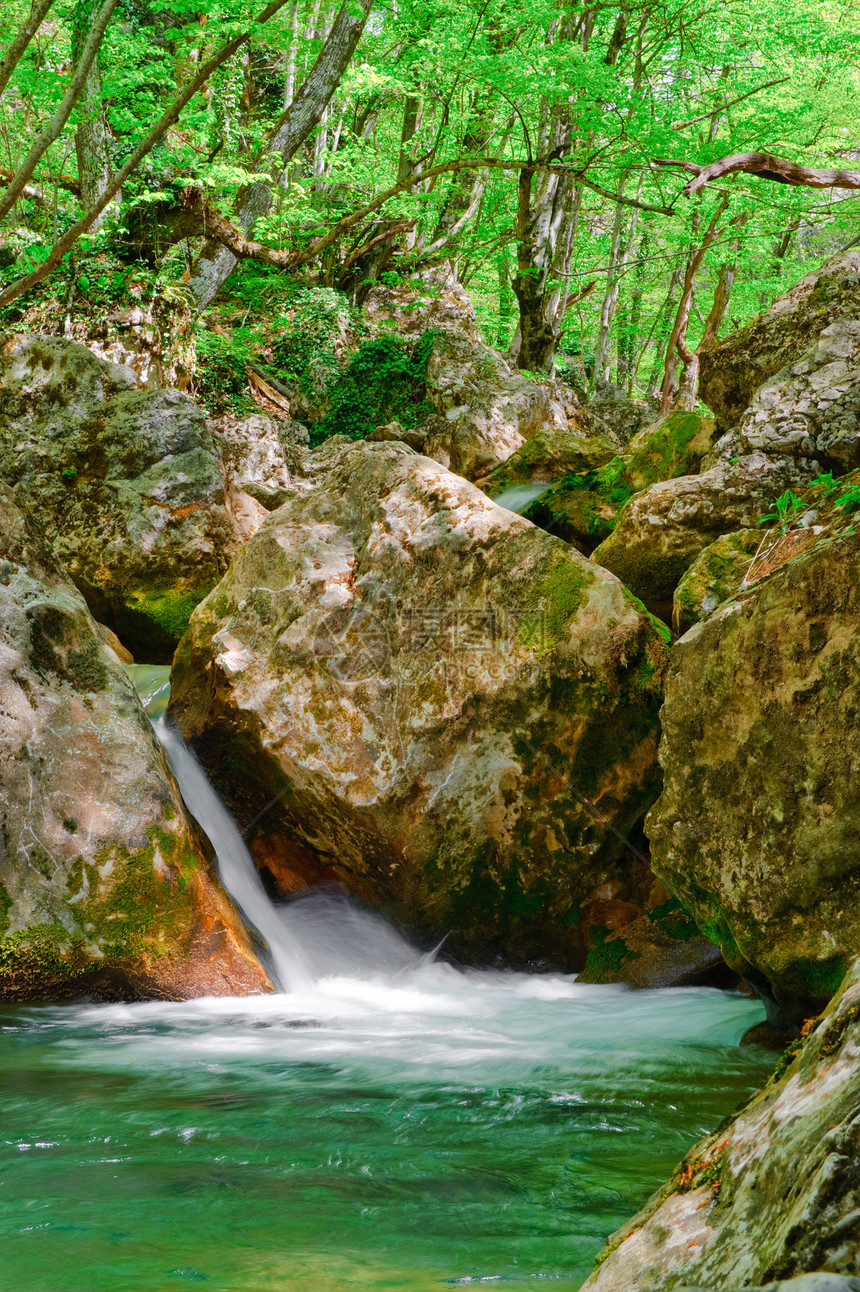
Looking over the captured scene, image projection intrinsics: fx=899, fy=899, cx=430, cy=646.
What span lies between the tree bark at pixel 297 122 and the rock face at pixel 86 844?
1081 cm

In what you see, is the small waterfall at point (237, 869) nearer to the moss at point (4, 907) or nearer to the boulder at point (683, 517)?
the moss at point (4, 907)

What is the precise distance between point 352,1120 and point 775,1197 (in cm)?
253

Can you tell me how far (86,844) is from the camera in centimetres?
478

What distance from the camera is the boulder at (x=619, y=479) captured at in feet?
27.8

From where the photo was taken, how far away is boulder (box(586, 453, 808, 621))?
655 cm

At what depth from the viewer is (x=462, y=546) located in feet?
19.6

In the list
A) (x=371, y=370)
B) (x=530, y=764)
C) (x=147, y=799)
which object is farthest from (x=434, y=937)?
Result: (x=371, y=370)

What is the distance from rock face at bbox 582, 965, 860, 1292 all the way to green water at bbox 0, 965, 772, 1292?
0.76 metres

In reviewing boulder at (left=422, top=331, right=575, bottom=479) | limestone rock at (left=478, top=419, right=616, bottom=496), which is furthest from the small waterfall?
boulder at (left=422, top=331, right=575, bottom=479)

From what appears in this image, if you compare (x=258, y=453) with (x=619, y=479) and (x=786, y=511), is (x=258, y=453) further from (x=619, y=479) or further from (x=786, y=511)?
(x=786, y=511)

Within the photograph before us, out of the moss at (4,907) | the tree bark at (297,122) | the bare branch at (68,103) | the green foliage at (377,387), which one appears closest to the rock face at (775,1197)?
the moss at (4,907)

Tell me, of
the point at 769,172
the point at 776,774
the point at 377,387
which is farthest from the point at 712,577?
the point at 377,387

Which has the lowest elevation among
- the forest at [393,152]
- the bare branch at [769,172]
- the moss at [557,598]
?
the moss at [557,598]

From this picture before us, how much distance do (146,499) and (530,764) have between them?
557 centimetres
